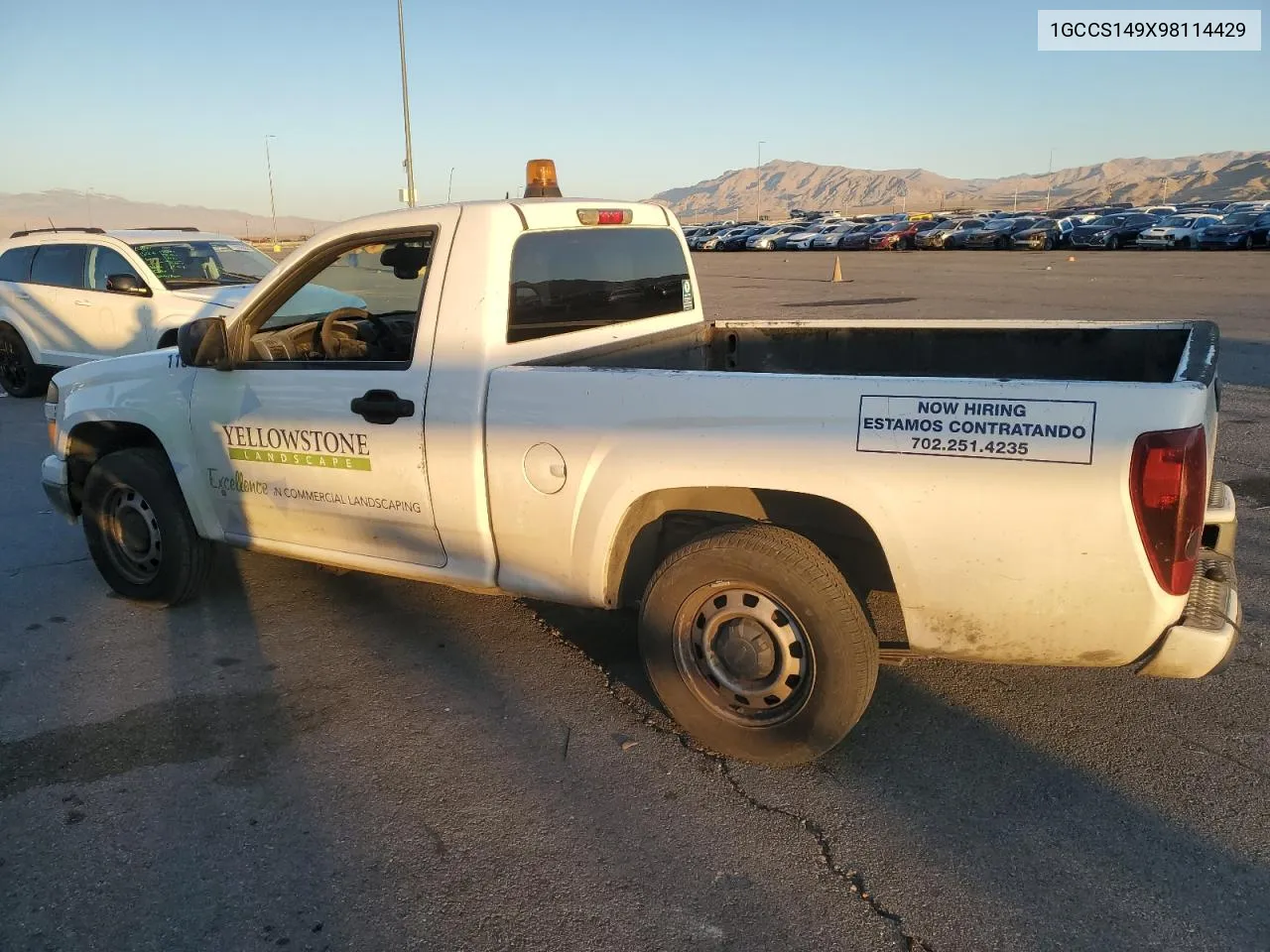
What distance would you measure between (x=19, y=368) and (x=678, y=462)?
1096 centimetres

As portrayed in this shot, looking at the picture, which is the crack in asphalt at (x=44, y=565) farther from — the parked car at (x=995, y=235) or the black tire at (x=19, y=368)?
the parked car at (x=995, y=235)

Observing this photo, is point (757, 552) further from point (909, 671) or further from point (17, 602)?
point (17, 602)

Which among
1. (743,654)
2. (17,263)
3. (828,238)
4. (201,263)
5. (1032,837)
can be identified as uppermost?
(828,238)

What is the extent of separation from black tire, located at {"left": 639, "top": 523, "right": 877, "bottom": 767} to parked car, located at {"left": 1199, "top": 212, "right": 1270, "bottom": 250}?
130 feet

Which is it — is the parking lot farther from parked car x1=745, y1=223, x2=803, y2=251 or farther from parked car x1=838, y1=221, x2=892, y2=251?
parked car x1=745, y1=223, x2=803, y2=251

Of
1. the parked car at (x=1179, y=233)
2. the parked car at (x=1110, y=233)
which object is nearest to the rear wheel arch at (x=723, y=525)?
the parked car at (x=1179, y=233)

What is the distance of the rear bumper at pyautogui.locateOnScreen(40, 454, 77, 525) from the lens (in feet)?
15.9

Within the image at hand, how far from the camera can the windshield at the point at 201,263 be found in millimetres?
10195

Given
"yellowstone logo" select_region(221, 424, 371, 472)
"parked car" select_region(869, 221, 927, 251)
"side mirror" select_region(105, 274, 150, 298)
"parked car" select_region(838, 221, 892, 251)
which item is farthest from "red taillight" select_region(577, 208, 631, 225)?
"parked car" select_region(838, 221, 892, 251)

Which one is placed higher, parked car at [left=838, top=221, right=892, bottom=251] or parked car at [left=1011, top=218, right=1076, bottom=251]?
parked car at [left=838, top=221, right=892, bottom=251]

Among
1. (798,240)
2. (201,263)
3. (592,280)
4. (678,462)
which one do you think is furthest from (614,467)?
(798,240)

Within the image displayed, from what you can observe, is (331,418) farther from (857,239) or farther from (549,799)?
(857,239)

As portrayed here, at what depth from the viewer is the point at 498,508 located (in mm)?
3555

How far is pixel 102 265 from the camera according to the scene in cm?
1044
